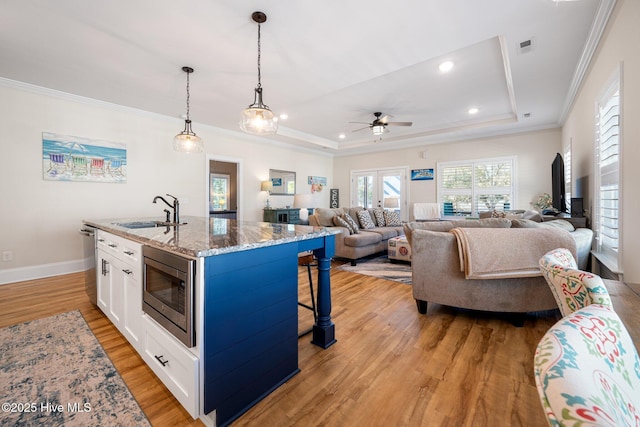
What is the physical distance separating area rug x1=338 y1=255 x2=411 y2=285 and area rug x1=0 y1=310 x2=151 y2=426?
3045mm

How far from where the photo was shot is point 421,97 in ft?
13.6

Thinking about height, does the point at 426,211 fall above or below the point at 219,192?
below

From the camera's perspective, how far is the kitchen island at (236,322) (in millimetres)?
1275

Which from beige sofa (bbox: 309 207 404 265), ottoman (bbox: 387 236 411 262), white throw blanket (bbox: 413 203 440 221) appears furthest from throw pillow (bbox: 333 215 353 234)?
white throw blanket (bbox: 413 203 440 221)

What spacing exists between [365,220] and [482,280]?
3228mm

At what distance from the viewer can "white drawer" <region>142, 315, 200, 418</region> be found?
1.29 m

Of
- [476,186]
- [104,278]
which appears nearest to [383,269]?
[104,278]

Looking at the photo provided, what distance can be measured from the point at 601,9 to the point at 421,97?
2098mm

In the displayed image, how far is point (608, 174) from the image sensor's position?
2.41 m

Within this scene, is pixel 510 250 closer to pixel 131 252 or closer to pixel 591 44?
pixel 591 44

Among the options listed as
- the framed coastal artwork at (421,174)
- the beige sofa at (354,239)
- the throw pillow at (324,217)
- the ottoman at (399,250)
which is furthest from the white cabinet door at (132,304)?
the framed coastal artwork at (421,174)

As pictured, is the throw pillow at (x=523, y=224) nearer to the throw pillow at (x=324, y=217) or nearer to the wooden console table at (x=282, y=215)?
the throw pillow at (x=324, y=217)

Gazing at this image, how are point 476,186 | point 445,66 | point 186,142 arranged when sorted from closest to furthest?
point 445,66
point 186,142
point 476,186

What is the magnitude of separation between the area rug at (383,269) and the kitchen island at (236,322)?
2398 millimetres
